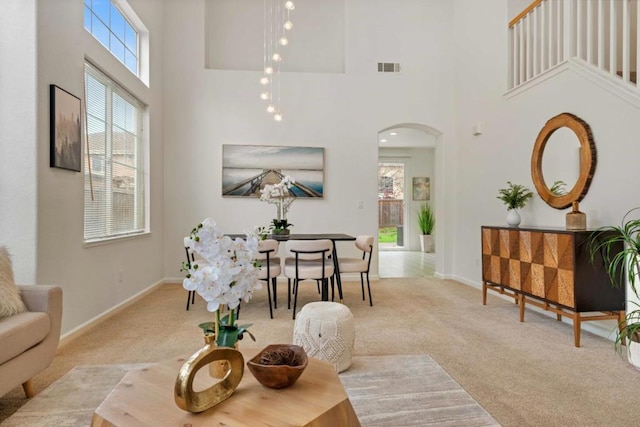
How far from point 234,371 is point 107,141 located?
3.52 m

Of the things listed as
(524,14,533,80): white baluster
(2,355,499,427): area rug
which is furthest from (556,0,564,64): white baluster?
(2,355,499,427): area rug

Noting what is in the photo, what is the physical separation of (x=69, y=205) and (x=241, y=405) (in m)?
2.73

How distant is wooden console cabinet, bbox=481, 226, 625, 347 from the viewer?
3.00 m

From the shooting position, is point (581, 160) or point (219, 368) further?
point (581, 160)

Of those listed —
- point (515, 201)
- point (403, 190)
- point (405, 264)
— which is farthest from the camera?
point (403, 190)

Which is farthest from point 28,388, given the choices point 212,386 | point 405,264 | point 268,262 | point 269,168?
point 405,264

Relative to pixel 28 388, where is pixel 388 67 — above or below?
above

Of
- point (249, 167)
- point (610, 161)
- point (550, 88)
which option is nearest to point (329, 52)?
point (249, 167)

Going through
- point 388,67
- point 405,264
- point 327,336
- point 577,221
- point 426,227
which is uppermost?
point 388,67

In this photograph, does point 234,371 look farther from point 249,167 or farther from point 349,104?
point 349,104

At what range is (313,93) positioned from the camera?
5926 mm

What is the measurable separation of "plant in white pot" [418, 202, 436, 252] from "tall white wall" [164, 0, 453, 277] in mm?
4513

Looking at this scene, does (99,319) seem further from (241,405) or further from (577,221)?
(577,221)

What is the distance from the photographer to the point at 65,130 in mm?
3008
